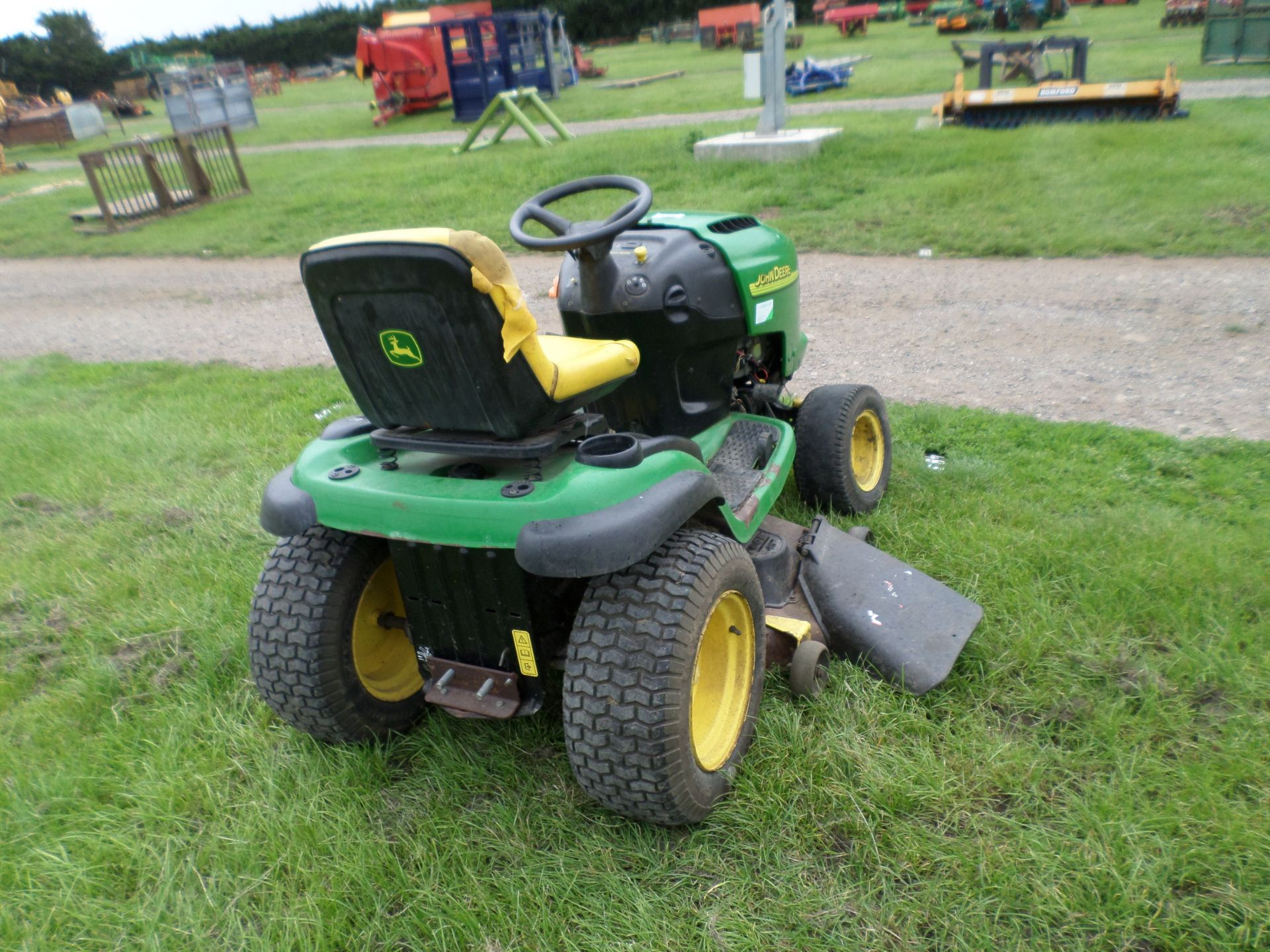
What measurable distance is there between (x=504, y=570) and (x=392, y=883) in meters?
0.80

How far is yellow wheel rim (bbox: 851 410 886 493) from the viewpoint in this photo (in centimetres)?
361

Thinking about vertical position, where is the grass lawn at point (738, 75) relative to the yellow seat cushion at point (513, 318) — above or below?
below

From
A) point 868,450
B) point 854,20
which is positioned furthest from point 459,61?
point 868,450

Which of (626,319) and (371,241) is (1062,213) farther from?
(371,241)

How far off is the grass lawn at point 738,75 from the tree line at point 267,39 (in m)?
10.2

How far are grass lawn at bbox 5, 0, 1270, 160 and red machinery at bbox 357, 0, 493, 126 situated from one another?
1.28 ft

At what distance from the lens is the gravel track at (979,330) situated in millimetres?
4613

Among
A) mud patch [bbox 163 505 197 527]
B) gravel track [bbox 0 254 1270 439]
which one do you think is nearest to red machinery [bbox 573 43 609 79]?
gravel track [bbox 0 254 1270 439]

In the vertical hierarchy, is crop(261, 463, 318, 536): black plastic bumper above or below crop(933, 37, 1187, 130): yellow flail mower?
above

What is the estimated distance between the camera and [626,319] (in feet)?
9.35

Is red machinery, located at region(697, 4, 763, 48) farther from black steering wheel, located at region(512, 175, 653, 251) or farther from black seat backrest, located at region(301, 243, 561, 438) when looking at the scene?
black seat backrest, located at region(301, 243, 561, 438)

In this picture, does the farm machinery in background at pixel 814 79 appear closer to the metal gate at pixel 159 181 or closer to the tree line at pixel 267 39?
the metal gate at pixel 159 181

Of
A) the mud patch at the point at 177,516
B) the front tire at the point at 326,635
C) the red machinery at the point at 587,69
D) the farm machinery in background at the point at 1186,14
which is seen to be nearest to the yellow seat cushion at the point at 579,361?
the front tire at the point at 326,635

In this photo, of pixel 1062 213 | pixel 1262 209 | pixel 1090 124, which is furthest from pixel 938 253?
pixel 1090 124
